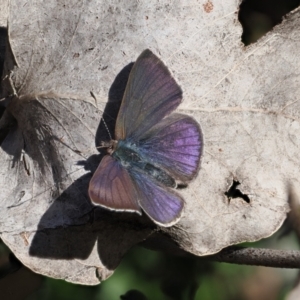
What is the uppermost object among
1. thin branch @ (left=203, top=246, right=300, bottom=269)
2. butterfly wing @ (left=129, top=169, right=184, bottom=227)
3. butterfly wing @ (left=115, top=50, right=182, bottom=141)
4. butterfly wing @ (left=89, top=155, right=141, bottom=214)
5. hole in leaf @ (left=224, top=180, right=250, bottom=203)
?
butterfly wing @ (left=115, top=50, right=182, bottom=141)

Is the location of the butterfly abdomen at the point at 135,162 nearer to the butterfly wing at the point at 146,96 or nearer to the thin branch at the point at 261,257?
the butterfly wing at the point at 146,96

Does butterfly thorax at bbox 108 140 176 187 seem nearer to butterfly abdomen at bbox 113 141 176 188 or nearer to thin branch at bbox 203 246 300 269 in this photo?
butterfly abdomen at bbox 113 141 176 188

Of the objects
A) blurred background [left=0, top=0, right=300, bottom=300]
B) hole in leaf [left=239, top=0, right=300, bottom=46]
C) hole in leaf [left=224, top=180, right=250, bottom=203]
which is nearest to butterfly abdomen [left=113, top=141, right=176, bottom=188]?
Answer: hole in leaf [left=224, top=180, right=250, bottom=203]

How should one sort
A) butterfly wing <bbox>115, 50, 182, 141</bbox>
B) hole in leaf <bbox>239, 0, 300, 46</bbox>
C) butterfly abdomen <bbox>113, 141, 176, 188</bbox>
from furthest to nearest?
1. hole in leaf <bbox>239, 0, 300, 46</bbox>
2. butterfly abdomen <bbox>113, 141, 176, 188</bbox>
3. butterfly wing <bbox>115, 50, 182, 141</bbox>

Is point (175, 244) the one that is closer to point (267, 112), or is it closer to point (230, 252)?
point (230, 252)

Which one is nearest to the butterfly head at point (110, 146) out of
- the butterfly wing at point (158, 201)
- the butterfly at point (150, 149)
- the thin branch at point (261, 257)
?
the butterfly at point (150, 149)

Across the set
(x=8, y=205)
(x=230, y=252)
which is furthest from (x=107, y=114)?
(x=230, y=252)
